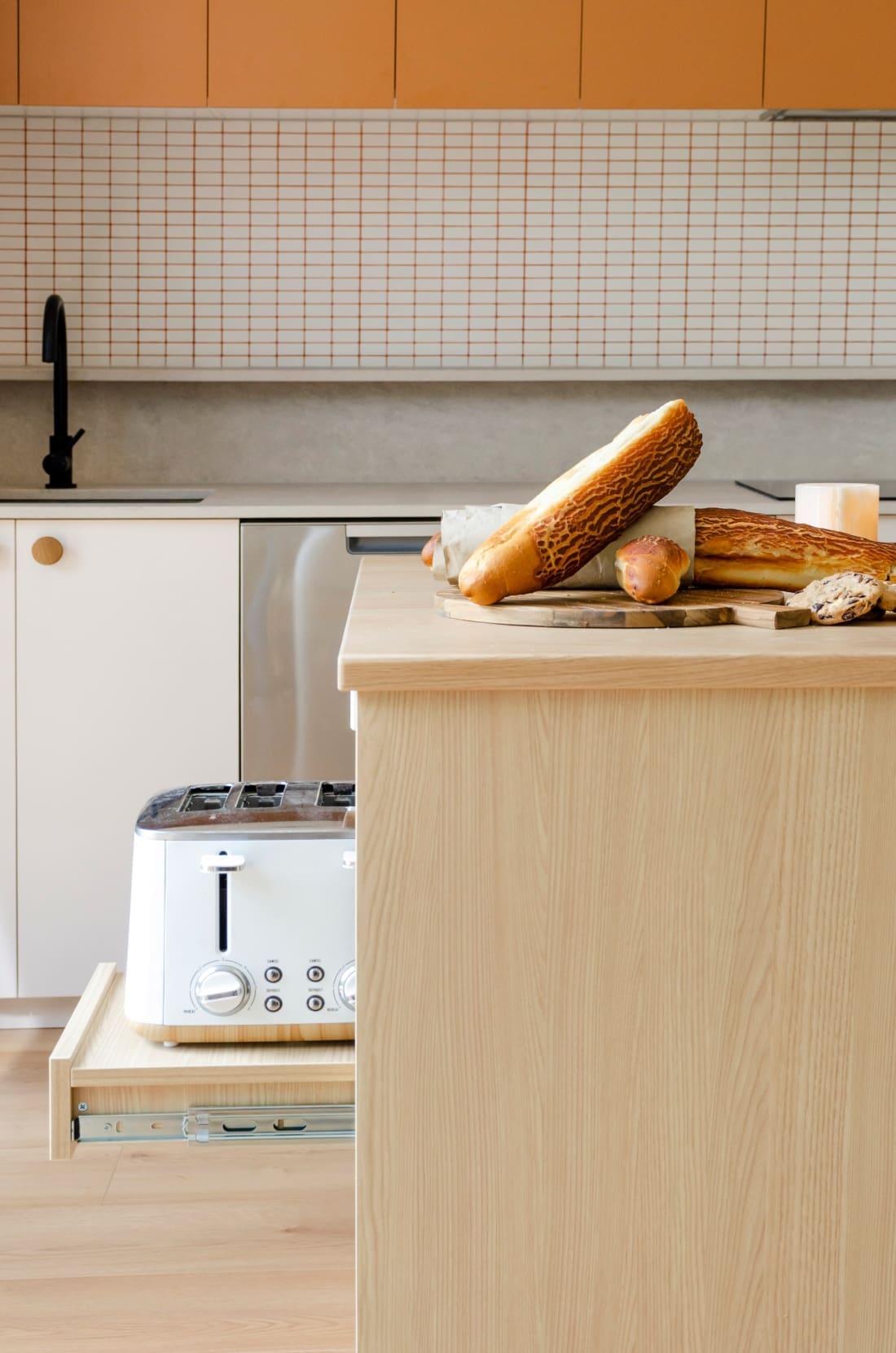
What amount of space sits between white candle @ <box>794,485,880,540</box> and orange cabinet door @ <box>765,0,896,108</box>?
1.73 m

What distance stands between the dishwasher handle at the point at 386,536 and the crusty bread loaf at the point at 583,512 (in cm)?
133

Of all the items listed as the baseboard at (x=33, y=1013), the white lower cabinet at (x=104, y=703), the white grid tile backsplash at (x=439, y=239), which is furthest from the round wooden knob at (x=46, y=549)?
the baseboard at (x=33, y=1013)

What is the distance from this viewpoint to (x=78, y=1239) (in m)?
1.87

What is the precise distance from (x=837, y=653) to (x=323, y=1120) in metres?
0.53

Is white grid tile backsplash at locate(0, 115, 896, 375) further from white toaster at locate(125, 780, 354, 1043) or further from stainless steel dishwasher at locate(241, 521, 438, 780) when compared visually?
white toaster at locate(125, 780, 354, 1043)

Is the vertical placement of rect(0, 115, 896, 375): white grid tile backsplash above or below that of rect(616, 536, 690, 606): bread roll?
above

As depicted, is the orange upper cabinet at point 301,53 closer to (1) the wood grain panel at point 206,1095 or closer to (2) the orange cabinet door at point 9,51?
(2) the orange cabinet door at point 9,51

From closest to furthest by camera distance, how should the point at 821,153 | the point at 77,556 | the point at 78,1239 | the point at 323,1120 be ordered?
the point at 323,1120 < the point at 78,1239 < the point at 77,556 < the point at 821,153

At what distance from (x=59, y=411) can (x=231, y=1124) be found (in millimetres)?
2177

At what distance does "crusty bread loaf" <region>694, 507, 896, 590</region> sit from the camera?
1.24m

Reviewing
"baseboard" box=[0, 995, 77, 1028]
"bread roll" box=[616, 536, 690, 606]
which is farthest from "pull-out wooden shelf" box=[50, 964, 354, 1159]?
"baseboard" box=[0, 995, 77, 1028]

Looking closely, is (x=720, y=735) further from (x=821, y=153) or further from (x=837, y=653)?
(x=821, y=153)

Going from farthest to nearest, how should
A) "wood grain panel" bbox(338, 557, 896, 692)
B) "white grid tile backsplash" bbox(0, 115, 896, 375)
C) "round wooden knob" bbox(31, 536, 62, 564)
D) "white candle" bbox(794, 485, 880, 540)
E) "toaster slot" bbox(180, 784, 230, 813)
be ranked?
"white grid tile backsplash" bbox(0, 115, 896, 375) < "round wooden knob" bbox(31, 536, 62, 564) < "white candle" bbox(794, 485, 880, 540) < "toaster slot" bbox(180, 784, 230, 813) < "wood grain panel" bbox(338, 557, 896, 692)

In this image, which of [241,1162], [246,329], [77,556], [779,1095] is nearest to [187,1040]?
[779,1095]
